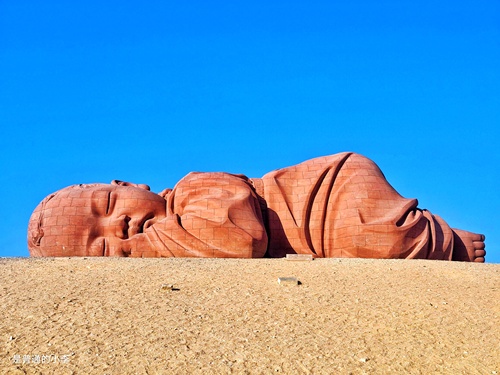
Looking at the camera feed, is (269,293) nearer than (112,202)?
Yes

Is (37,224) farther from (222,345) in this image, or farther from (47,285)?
(222,345)

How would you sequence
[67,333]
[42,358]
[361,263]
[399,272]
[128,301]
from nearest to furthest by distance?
[42,358]
[67,333]
[128,301]
[399,272]
[361,263]

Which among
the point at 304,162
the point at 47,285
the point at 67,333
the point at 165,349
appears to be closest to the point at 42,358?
the point at 67,333

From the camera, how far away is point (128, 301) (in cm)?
931

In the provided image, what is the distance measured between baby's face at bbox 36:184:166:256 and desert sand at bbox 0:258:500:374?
87.3 inches

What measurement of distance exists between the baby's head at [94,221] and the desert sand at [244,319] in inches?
87.3

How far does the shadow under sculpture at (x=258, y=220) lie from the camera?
13992mm

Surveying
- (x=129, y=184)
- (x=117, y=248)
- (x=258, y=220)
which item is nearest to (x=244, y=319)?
(x=258, y=220)

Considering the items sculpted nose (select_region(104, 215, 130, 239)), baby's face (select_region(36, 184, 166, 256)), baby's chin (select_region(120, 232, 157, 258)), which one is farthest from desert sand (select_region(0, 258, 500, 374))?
sculpted nose (select_region(104, 215, 130, 239))

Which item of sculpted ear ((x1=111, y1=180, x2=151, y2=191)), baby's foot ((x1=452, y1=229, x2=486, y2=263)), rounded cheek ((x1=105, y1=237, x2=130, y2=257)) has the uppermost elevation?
sculpted ear ((x1=111, y1=180, x2=151, y2=191))

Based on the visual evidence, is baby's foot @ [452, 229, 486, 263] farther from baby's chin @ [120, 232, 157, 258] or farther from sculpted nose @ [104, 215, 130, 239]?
sculpted nose @ [104, 215, 130, 239]

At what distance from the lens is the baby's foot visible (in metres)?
15.6

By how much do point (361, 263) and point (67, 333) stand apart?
6.62 metres

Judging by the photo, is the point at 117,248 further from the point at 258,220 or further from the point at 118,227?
the point at 258,220
